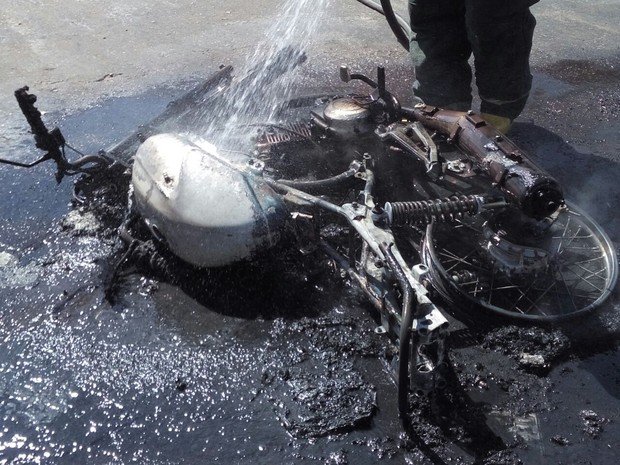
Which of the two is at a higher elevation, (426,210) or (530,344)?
(426,210)

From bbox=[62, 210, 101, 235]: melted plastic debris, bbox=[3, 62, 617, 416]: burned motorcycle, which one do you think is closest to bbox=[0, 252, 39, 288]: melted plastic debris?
bbox=[62, 210, 101, 235]: melted plastic debris

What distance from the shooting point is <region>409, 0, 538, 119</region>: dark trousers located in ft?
14.0

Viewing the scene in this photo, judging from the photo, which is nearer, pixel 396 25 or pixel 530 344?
pixel 530 344

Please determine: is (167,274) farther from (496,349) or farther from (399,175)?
(496,349)

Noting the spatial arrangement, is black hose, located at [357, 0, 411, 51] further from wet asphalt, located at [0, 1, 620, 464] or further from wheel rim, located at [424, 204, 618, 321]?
wheel rim, located at [424, 204, 618, 321]

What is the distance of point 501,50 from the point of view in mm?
4398

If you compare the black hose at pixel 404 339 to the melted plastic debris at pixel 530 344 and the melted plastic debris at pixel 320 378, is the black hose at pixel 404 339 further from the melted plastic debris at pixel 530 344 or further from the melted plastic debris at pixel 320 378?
the melted plastic debris at pixel 530 344

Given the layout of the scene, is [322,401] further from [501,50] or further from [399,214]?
[501,50]

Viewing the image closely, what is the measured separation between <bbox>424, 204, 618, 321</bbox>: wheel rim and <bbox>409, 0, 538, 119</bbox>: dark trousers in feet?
4.20

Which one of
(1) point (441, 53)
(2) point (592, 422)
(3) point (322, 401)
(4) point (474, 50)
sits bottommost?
(2) point (592, 422)

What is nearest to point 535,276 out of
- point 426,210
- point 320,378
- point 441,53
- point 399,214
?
point 426,210

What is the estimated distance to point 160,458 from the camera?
110 inches

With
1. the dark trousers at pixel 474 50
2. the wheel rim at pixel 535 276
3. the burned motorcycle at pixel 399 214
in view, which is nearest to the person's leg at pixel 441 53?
the dark trousers at pixel 474 50

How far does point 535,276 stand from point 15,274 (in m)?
3.34
